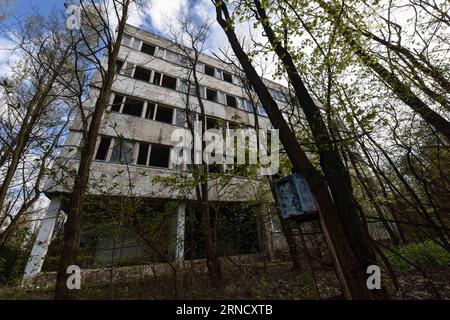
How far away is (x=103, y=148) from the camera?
33.4ft

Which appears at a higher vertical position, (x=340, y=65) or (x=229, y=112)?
(x=229, y=112)

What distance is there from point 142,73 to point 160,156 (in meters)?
6.28

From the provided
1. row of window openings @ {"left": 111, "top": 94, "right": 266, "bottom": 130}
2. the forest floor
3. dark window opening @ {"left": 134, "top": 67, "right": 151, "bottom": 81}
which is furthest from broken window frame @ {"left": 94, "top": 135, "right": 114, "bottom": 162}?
dark window opening @ {"left": 134, "top": 67, "right": 151, "bottom": 81}

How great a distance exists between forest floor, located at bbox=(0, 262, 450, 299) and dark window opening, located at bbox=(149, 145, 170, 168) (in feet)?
20.2

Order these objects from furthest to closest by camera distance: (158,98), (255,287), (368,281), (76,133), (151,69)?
(151,69)
(158,98)
(76,133)
(255,287)
(368,281)

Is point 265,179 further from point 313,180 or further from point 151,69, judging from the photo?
point 151,69

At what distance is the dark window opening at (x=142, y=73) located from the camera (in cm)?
1377

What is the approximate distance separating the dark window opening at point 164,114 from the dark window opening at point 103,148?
3471 millimetres

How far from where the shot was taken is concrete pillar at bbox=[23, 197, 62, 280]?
6770 millimetres

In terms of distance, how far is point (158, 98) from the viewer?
1288cm

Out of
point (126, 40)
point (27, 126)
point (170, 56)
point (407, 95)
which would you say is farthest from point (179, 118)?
point (407, 95)

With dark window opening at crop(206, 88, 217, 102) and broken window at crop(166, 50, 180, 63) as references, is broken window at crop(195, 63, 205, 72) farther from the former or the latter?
dark window opening at crop(206, 88, 217, 102)

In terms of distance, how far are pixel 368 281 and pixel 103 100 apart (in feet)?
16.6
